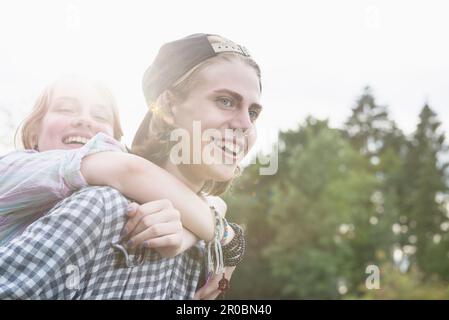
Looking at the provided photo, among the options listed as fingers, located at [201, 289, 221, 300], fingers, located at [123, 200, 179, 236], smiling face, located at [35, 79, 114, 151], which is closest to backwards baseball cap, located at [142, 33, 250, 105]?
smiling face, located at [35, 79, 114, 151]

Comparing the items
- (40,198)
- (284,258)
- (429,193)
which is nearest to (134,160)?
(40,198)

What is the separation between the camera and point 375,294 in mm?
9469

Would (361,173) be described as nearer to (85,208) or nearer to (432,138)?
(432,138)

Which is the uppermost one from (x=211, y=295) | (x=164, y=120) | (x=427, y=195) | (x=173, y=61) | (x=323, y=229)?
(x=427, y=195)

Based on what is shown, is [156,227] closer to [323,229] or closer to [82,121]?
[82,121]

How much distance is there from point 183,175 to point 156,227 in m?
0.27

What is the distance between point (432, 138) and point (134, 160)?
18.0 meters

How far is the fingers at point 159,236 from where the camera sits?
134 cm

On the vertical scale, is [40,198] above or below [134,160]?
below

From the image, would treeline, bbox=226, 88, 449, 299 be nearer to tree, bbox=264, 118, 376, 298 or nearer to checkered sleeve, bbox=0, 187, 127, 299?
tree, bbox=264, 118, 376, 298

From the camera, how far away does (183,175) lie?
1.62 metres

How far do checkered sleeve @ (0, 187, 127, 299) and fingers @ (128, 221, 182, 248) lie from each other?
0.52ft

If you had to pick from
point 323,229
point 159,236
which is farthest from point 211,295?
point 323,229

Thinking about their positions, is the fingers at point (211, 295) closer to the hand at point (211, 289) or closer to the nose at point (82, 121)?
the hand at point (211, 289)
